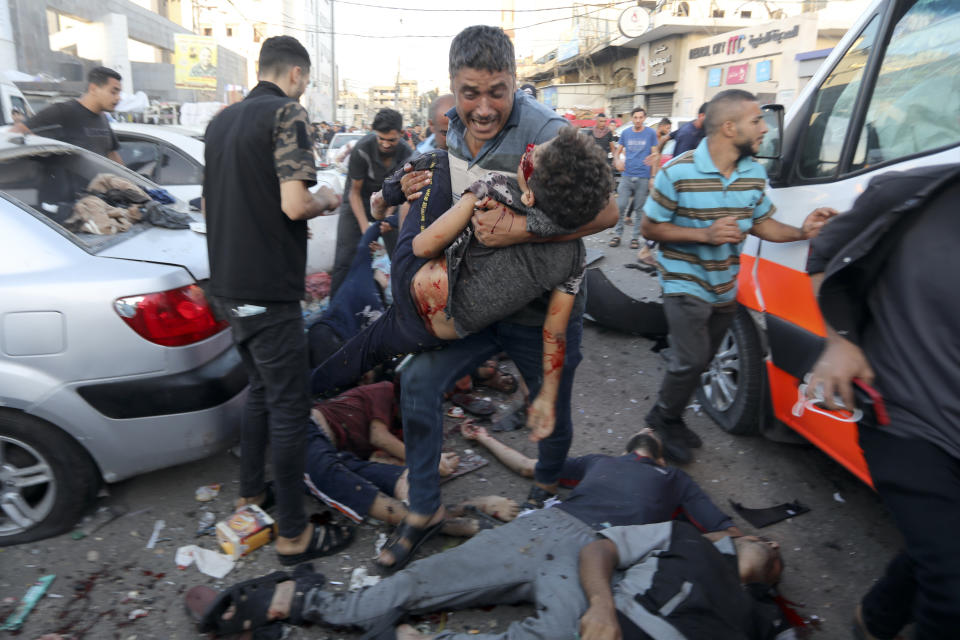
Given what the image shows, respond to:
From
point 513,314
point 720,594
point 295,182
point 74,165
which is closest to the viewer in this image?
point 720,594

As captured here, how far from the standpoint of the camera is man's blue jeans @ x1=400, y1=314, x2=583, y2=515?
98.7 inches

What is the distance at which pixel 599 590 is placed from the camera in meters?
2.01

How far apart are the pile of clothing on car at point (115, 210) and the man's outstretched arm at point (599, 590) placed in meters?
2.67

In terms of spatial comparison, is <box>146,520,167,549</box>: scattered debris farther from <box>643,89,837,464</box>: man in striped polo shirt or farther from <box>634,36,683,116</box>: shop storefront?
<box>634,36,683,116</box>: shop storefront

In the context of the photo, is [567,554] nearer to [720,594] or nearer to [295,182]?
[720,594]

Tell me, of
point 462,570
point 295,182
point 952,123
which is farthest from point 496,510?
point 952,123

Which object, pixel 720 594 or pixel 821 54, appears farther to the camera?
pixel 821 54

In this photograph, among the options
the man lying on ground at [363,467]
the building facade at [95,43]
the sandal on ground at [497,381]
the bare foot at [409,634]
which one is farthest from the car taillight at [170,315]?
the building facade at [95,43]

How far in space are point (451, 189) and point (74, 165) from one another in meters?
2.49

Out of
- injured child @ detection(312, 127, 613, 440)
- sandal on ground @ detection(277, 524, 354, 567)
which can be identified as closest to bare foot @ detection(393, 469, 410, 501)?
sandal on ground @ detection(277, 524, 354, 567)

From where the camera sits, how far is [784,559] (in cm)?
279

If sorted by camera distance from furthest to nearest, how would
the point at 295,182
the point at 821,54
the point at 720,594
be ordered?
the point at 821,54 → the point at 295,182 → the point at 720,594

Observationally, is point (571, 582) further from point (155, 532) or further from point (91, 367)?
point (91, 367)

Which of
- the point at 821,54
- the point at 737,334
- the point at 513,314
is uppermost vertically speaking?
the point at 821,54
